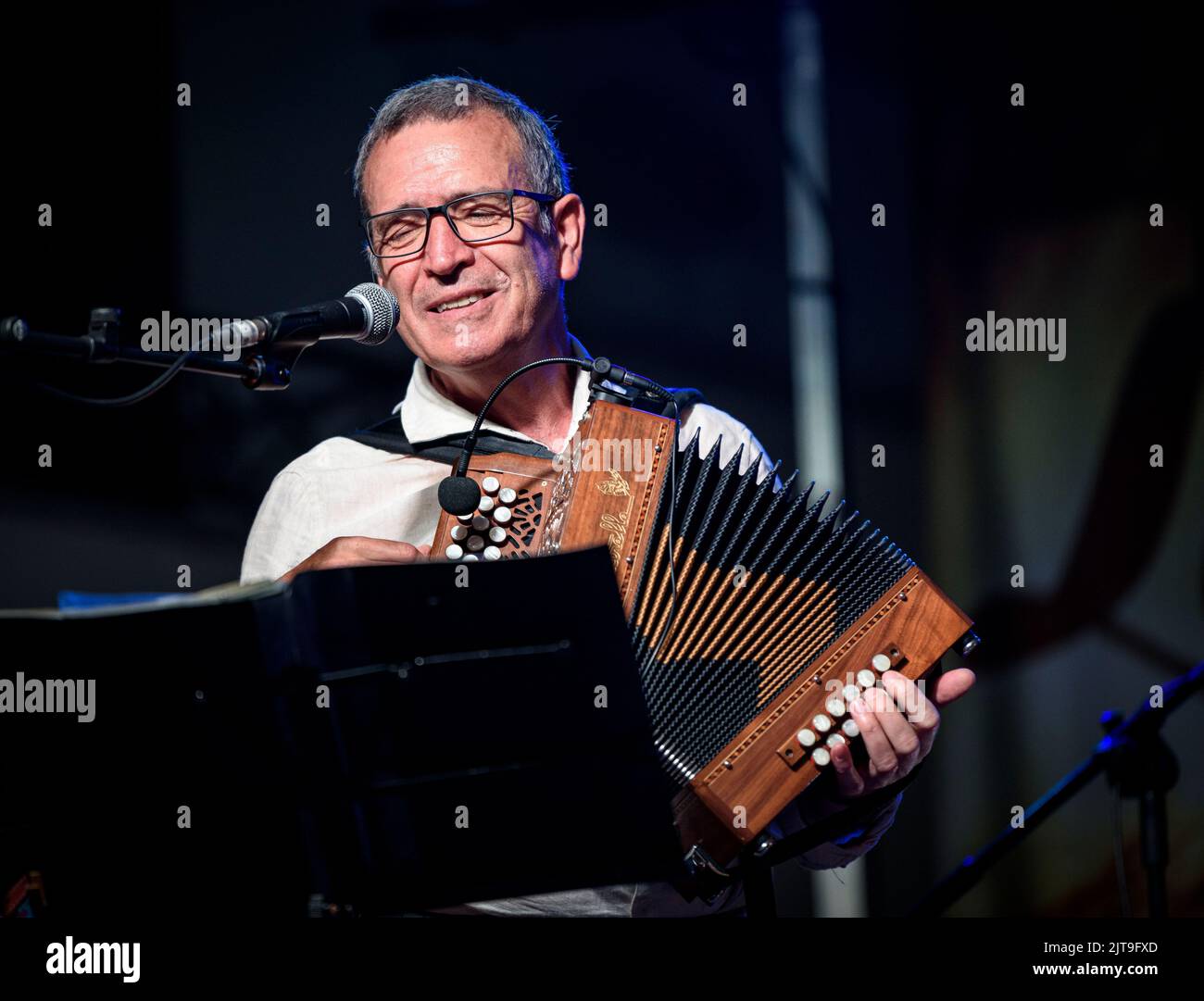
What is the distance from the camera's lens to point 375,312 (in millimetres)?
1692

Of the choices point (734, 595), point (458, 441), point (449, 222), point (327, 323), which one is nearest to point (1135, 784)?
point (734, 595)

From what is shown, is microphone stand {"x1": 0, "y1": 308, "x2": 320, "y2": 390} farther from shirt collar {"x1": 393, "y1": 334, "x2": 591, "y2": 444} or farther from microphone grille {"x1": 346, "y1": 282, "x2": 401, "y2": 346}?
shirt collar {"x1": 393, "y1": 334, "x2": 591, "y2": 444}

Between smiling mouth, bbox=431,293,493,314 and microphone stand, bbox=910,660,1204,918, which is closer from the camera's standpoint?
smiling mouth, bbox=431,293,493,314

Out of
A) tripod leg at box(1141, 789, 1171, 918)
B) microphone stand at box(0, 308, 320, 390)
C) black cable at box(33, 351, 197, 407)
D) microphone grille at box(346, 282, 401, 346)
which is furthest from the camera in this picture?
tripod leg at box(1141, 789, 1171, 918)

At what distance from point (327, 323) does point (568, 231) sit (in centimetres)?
88

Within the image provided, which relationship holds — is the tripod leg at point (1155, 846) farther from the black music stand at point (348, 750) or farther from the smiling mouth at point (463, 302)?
the smiling mouth at point (463, 302)

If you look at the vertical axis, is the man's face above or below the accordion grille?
above

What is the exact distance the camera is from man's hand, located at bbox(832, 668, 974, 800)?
1802 mm

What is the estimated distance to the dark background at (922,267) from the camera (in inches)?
141

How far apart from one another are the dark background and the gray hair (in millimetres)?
1328

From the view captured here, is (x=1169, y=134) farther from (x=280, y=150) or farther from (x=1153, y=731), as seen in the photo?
(x=280, y=150)

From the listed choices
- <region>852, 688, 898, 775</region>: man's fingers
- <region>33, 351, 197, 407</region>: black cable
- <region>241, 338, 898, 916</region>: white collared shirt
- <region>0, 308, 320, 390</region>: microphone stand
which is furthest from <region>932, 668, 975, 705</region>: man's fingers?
<region>33, 351, 197, 407</region>: black cable

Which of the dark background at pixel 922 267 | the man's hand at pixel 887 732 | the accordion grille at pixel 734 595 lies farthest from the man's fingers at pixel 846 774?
the dark background at pixel 922 267

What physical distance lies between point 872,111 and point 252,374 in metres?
3.00
